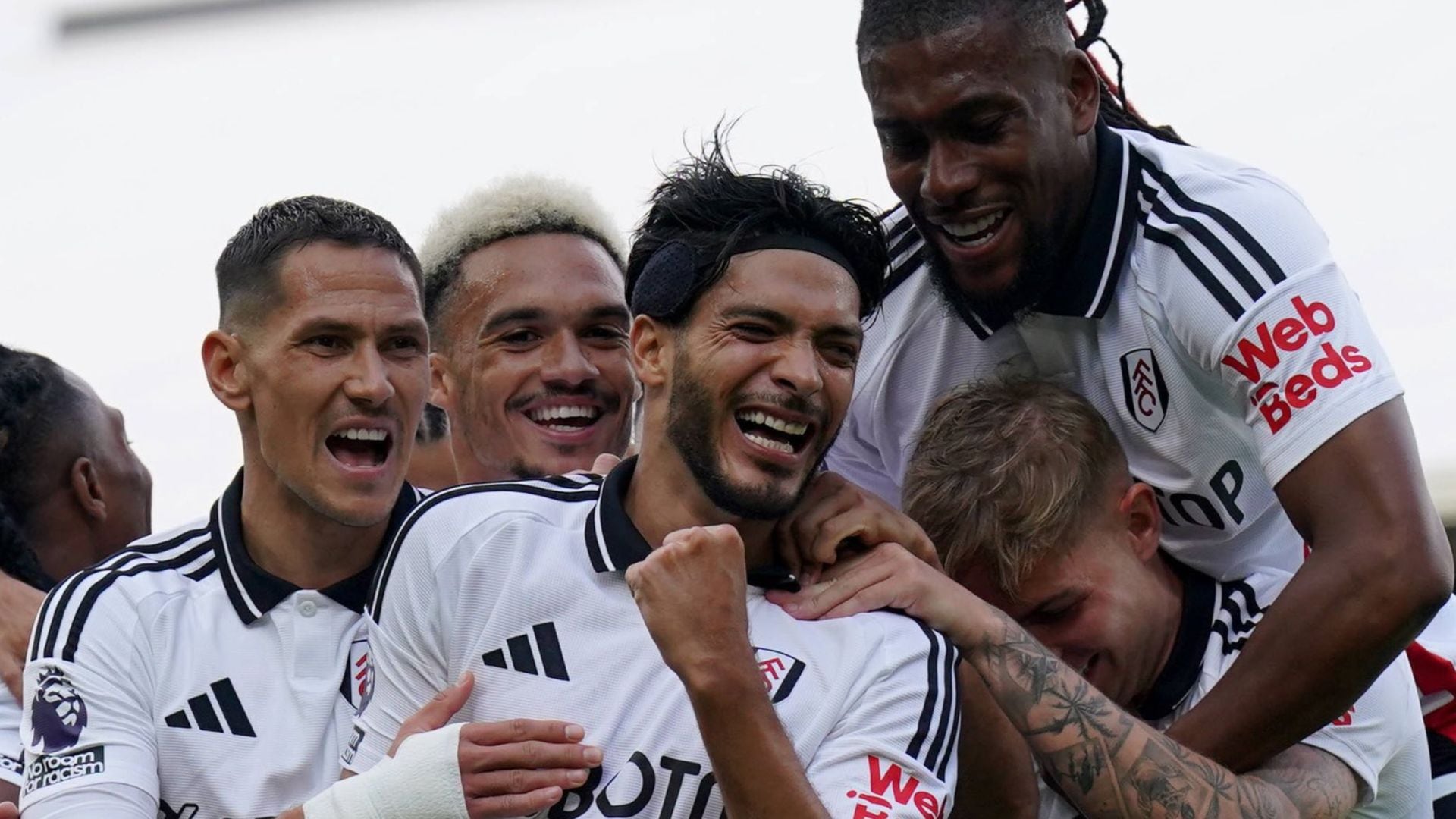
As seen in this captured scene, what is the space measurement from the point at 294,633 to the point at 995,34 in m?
1.67

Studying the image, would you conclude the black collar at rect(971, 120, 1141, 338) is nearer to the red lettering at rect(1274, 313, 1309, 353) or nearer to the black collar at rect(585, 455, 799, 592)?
the red lettering at rect(1274, 313, 1309, 353)

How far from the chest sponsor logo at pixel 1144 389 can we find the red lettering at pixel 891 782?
1.07 metres

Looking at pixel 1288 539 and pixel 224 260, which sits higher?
pixel 224 260

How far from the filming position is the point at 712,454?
9.29ft

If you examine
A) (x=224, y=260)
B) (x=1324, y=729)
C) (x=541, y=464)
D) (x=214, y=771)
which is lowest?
(x=1324, y=729)

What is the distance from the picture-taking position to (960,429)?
3.40m

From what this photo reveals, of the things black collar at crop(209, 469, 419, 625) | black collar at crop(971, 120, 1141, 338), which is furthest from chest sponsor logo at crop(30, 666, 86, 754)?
black collar at crop(971, 120, 1141, 338)

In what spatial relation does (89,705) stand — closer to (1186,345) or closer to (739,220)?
(739,220)

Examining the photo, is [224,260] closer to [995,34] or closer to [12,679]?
[12,679]

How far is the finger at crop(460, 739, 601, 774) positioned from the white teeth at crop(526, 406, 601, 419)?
144 cm

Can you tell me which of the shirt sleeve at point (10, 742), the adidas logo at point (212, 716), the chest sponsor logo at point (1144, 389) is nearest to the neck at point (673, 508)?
the adidas logo at point (212, 716)

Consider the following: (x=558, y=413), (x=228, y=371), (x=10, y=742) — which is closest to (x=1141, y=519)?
(x=558, y=413)

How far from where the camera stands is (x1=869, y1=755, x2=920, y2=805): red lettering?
8.45 ft

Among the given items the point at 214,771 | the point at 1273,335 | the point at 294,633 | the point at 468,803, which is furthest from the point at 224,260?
the point at 1273,335
